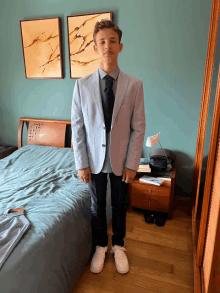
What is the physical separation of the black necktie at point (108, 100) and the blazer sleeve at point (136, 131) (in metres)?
0.14

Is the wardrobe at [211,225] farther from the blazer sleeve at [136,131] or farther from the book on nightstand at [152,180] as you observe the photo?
the book on nightstand at [152,180]

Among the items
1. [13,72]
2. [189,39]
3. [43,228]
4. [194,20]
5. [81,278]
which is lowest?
[81,278]

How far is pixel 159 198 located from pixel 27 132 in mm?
1862

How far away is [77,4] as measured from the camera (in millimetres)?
2355

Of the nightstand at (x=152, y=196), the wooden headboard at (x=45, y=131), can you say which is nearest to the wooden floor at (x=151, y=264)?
the nightstand at (x=152, y=196)

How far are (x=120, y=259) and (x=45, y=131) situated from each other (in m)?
1.77

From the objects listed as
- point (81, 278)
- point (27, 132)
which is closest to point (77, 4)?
point (27, 132)

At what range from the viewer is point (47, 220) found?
4.40ft

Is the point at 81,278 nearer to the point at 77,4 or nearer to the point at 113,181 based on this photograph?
the point at 113,181

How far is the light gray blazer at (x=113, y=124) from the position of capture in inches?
51.9

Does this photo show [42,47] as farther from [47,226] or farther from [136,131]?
[47,226]

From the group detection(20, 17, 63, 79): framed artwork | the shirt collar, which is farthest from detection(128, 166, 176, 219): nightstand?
detection(20, 17, 63, 79): framed artwork

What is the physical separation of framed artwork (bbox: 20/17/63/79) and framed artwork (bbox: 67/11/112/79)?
0.47 feet

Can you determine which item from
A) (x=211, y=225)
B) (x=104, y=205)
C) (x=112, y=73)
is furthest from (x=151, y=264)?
(x=112, y=73)
